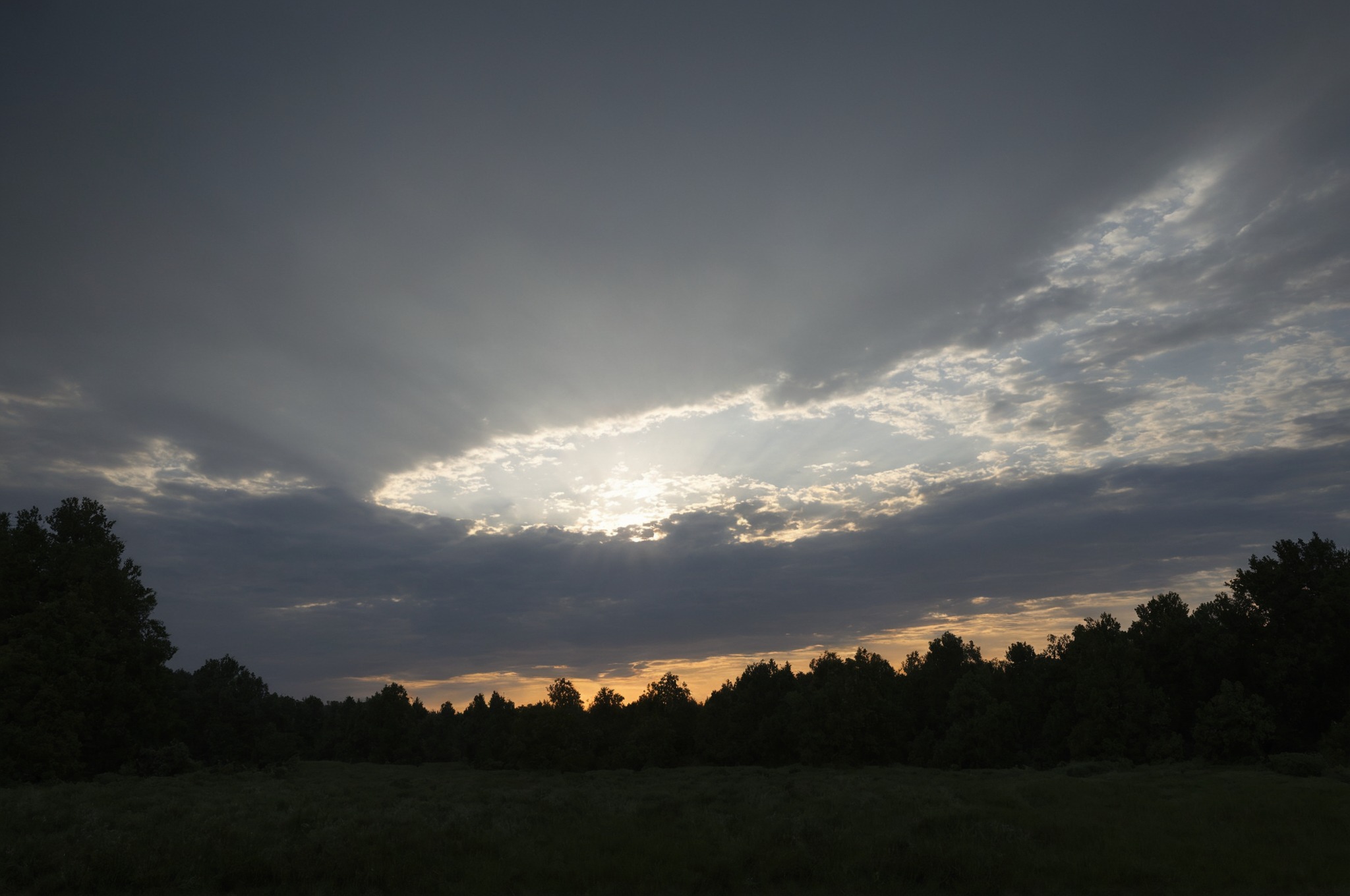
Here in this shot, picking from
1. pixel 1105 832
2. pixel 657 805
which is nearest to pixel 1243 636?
pixel 1105 832

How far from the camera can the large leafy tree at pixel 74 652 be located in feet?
129

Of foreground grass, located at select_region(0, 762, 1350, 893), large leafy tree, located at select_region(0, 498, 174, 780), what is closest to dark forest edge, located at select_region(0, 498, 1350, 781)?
large leafy tree, located at select_region(0, 498, 174, 780)

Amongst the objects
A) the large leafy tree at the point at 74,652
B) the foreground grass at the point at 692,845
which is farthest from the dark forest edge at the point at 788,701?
the foreground grass at the point at 692,845

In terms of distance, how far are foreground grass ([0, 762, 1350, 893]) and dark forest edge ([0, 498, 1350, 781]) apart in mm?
19912

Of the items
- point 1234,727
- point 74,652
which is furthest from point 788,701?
point 74,652

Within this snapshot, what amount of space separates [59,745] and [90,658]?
5.26 metres

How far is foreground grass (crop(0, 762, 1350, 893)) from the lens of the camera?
1684cm

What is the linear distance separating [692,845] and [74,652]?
4477cm

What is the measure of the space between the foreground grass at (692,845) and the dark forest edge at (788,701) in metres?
19.9

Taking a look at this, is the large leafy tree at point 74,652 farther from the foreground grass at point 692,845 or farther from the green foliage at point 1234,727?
the green foliage at point 1234,727

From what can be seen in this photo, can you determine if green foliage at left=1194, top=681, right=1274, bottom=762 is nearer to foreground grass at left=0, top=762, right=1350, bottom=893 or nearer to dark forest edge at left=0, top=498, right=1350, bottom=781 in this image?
dark forest edge at left=0, top=498, right=1350, bottom=781

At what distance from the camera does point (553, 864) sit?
711 inches

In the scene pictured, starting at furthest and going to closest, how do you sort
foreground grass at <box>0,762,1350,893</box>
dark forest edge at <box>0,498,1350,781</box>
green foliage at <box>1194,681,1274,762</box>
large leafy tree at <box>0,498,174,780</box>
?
1. green foliage at <box>1194,681,1274,762</box>
2. dark forest edge at <box>0,498,1350,781</box>
3. large leafy tree at <box>0,498,174,780</box>
4. foreground grass at <box>0,762,1350,893</box>

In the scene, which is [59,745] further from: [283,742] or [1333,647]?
[1333,647]
